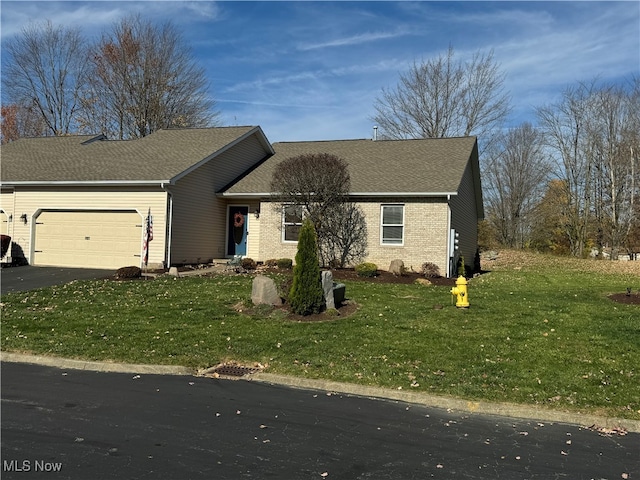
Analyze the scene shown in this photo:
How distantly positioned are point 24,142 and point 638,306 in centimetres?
2708

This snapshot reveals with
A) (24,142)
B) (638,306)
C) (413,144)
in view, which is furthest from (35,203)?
(638,306)

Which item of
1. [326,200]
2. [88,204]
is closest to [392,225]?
[326,200]

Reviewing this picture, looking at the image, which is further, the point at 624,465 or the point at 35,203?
the point at 35,203

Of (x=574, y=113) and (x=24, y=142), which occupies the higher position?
(x=574, y=113)

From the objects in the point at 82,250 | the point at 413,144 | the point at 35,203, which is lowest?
the point at 82,250

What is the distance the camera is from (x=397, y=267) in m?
17.7

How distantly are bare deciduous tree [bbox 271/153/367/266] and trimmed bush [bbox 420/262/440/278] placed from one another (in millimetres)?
2335

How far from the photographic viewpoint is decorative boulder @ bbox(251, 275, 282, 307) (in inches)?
445

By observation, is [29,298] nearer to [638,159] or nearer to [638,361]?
[638,361]

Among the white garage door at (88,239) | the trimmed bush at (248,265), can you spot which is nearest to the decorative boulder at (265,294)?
the trimmed bush at (248,265)

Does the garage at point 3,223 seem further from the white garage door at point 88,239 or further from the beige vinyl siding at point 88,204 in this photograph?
the white garage door at point 88,239

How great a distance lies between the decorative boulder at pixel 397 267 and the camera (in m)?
17.6

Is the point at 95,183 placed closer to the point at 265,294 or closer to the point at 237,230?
the point at 237,230

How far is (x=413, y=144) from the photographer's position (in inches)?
923
